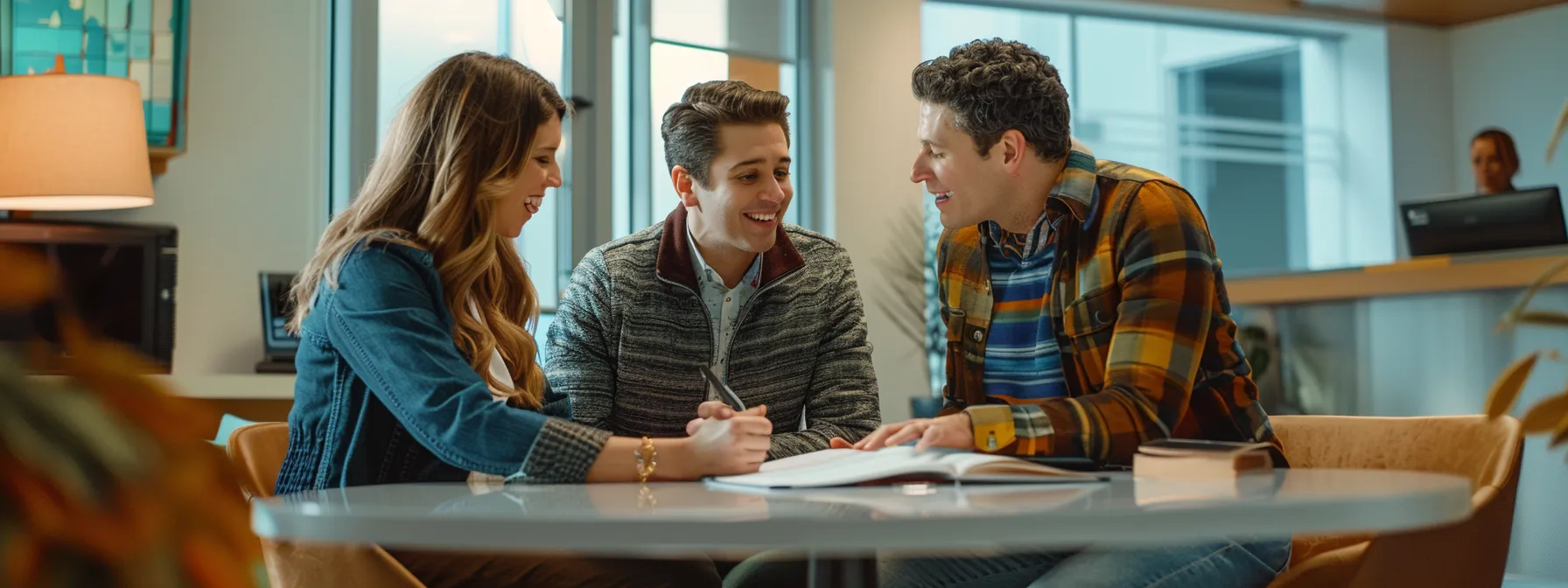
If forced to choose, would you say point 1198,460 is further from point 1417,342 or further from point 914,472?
point 1417,342

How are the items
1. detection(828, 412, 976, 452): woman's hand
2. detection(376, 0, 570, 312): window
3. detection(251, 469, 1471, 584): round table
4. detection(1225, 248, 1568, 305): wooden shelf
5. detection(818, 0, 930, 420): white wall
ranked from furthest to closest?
detection(818, 0, 930, 420): white wall < detection(376, 0, 570, 312): window < detection(1225, 248, 1568, 305): wooden shelf < detection(828, 412, 976, 452): woman's hand < detection(251, 469, 1471, 584): round table

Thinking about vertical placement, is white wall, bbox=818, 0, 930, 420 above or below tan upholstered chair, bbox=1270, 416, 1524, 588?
above

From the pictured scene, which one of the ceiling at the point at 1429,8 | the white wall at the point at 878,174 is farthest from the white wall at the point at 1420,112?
the white wall at the point at 878,174

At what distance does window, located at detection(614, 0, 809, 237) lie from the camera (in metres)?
4.90

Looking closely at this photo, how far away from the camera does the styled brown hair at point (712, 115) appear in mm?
2279

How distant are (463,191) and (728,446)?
55cm

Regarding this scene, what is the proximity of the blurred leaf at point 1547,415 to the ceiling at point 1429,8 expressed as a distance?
7162 millimetres

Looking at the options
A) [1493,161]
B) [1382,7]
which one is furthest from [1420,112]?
[1493,161]

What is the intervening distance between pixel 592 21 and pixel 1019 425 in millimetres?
3718

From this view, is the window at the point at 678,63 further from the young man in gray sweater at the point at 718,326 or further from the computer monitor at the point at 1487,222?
the young man in gray sweater at the point at 718,326

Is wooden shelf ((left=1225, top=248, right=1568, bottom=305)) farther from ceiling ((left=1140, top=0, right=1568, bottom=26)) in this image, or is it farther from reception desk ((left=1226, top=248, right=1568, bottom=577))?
ceiling ((left=1140, top=0, right=1568, bottom=26))

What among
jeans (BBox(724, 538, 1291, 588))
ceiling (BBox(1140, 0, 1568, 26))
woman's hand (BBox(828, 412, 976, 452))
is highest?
ceiling (BBox(1140, 0, 1568, 26))

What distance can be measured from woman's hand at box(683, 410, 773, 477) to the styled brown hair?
0.96m

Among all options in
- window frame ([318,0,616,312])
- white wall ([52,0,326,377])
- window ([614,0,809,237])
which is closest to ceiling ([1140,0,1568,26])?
window ([614,0,809,237])
